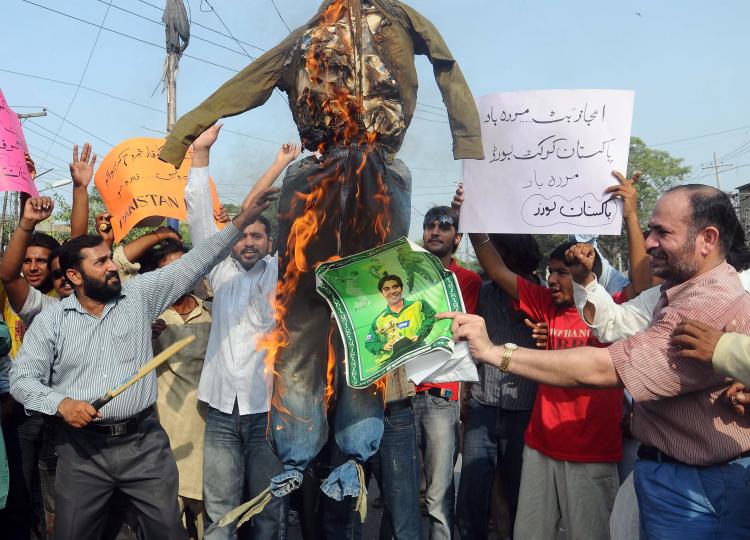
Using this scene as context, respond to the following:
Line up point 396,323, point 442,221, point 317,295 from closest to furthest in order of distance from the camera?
1. point 396,323
2. point 317,295
3. point 442,221

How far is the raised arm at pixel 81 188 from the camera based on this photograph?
18.0 feet

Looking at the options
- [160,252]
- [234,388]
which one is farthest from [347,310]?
[160,252]

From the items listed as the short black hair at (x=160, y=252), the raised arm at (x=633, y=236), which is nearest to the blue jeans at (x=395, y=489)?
the raised arm at (x=633, y=236)

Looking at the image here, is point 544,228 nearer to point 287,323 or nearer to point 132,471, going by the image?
point 287,323

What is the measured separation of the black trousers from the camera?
171 inches

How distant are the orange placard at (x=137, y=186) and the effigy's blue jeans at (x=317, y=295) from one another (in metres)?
2.26

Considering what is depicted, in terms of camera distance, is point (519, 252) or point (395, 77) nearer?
point (395, 77)

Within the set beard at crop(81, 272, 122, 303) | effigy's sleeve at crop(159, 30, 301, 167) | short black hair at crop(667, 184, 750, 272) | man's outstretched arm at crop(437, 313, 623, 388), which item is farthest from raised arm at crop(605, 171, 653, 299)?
beard at crop(81, 272, 122, 303)

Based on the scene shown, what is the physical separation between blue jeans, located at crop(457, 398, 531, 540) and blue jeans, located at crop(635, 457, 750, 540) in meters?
1.57

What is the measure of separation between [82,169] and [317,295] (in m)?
2.77

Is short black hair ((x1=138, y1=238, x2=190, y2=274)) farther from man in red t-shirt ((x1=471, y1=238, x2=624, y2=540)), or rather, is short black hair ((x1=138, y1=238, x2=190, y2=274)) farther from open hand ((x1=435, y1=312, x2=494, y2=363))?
open hand ((x1=435, y1=312, x2=494, y2=363))

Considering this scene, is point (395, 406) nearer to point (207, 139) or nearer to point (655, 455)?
point (655, 455)

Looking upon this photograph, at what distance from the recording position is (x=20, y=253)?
4.95m

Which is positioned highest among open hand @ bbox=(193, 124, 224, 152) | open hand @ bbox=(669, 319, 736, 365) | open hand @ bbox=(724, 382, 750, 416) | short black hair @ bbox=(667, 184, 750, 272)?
open hand @ bbox=(193, 124, 224, 152)
